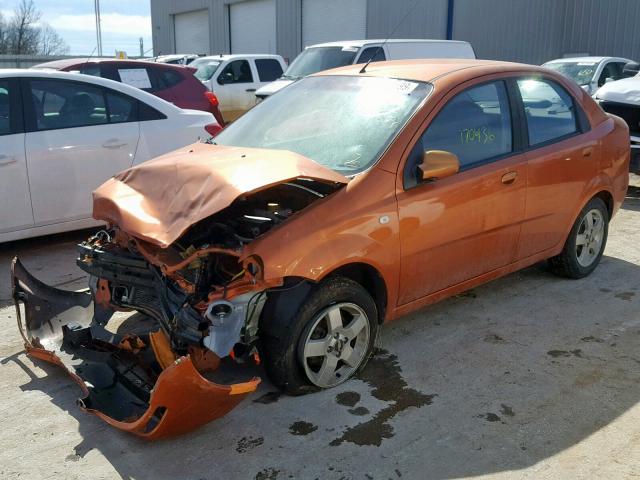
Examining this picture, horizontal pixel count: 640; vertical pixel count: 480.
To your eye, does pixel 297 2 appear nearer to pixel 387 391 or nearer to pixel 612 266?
pixel 612 266

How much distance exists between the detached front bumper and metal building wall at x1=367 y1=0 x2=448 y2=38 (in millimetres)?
20059

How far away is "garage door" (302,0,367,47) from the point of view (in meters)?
24.0

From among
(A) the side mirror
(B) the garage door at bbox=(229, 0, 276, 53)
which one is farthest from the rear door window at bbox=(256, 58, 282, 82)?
(B) the garage door at bbox=(229, 0, 276, 53)

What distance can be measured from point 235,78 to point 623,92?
28.2 feet

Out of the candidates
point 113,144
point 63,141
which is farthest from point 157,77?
point 63,141

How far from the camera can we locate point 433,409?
3447 mm

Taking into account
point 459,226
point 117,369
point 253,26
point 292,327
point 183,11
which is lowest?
point 117,369

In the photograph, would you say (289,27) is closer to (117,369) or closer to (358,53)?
(358,53)

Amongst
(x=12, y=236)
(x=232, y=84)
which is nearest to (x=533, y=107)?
(x=12, y=236)

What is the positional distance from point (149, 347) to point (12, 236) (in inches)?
107

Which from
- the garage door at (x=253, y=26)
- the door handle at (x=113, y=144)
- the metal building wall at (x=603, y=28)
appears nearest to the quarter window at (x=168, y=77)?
the door handle at (x=113, y=144)

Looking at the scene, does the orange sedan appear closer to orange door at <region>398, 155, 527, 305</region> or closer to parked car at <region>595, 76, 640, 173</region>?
orange door at <region>398, 155, 527, 305</region>

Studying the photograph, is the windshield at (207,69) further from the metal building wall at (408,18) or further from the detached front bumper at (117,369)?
the detached front bumper at (117,369)

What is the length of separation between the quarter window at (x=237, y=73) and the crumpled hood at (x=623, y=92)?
26.7 feet
